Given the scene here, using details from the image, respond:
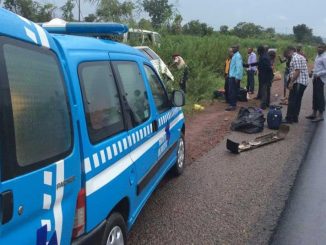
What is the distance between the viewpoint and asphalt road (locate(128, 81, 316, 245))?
354cm

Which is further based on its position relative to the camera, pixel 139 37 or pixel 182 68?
pixel 182 68

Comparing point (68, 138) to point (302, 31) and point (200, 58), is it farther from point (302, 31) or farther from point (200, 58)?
point (302, 31)

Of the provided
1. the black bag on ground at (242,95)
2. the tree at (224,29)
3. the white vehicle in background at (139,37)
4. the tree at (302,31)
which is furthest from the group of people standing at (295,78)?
the tree at (302,31)

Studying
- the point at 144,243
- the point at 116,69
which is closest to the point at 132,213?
the point at 144,243

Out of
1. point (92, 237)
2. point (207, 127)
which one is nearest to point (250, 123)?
point (207, 127)

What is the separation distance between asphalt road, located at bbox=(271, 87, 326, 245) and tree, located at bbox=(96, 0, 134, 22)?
7.47 m

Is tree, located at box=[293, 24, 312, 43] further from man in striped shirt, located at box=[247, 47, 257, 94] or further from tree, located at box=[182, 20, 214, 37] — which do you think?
man in striped shirt, located at box=[247, 47, 257, 94]

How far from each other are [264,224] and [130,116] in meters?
1.92

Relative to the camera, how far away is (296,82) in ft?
27.2

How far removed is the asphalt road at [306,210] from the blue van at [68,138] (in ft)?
5.06

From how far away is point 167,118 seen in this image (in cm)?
430

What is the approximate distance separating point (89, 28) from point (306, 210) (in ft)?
10.3

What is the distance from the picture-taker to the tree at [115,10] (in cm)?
1085

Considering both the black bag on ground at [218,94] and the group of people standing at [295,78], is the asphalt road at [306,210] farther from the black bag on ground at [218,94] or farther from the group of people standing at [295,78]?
the black bag on ground at [218,94]
